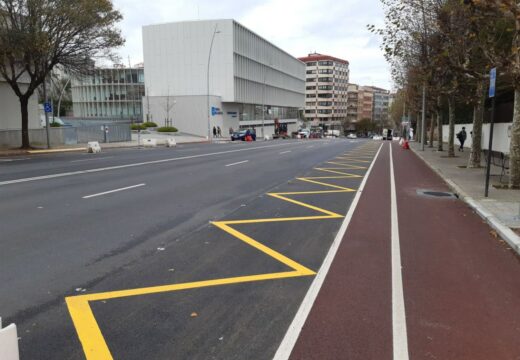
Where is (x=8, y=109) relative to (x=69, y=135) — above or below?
above

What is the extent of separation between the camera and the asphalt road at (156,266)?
3801 mm

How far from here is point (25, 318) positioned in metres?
4.10

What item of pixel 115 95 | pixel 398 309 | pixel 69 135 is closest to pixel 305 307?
pixel 398 309

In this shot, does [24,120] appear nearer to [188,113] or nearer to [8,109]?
[8,109]

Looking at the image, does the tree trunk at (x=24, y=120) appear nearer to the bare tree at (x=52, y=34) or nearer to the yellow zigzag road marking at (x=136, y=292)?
the bare tree at (x=52, y=34)

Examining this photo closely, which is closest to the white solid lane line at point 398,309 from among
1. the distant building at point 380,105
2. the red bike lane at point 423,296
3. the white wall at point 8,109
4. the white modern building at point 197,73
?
the red bike lane at point 423,296

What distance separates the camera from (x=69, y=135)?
113 ft

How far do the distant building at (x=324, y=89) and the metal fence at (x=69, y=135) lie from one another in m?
114

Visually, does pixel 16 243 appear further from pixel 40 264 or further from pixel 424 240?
pixel 424 240

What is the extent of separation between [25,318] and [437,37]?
57.0ft

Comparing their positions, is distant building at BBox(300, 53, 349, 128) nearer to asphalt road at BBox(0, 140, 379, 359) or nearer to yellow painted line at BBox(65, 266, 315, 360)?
asphalt road at BBox(0, 140, 379, 359)

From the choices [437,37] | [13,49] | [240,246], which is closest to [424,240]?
[240,246]

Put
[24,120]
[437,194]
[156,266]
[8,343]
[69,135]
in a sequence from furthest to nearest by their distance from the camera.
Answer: [69,135], [24,120], [437,194], [156,266], [8,343]

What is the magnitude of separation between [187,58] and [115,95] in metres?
26.7
